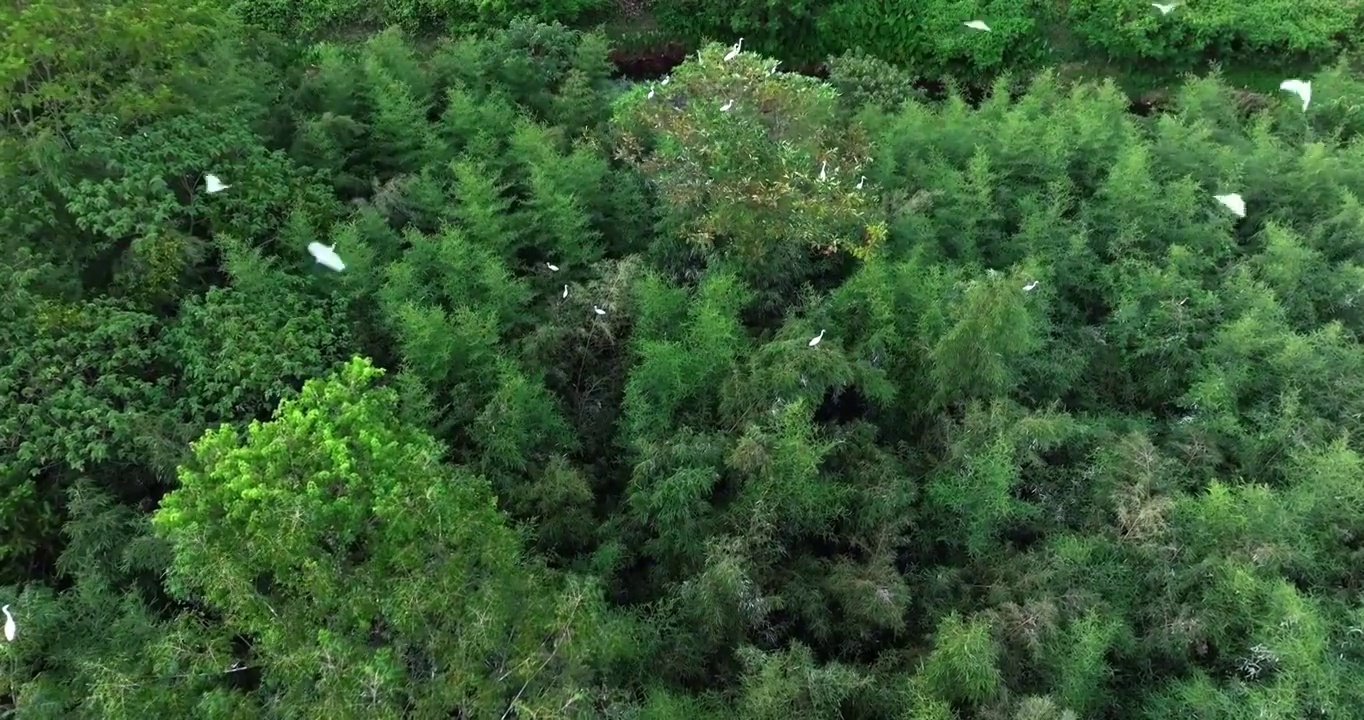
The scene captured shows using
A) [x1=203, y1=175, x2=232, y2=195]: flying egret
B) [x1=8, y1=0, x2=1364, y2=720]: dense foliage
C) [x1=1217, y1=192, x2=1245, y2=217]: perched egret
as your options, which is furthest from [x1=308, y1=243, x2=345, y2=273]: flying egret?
[x1=1217, y1=192, x2=1245, y2=217]: perched egret

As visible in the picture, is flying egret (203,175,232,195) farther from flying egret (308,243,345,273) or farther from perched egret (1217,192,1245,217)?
perched egret (1217,192,1245,217)

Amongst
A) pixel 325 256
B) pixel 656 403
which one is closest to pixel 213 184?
pixel 325 256

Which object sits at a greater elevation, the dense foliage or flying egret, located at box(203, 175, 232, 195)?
flying egret, located at box(203, 175, 232, 195)

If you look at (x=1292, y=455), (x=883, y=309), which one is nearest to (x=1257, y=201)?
(x=1292, y=455)

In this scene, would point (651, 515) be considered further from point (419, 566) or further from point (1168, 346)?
point (1168, 346)

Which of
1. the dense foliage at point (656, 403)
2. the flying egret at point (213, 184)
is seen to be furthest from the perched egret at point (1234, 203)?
the flying egret at point (213, 184)
